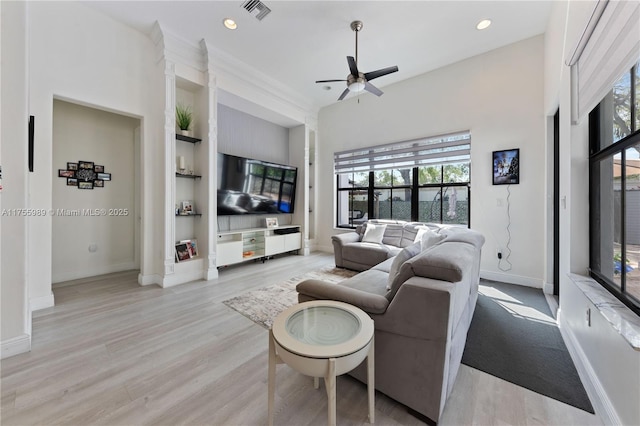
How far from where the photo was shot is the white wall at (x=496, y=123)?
333 cm

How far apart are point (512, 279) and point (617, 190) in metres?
2.38

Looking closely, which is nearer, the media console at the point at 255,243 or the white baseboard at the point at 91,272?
the white baseboard at the point at 91,272

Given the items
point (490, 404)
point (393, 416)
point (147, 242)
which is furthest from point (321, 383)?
point (147, 242)

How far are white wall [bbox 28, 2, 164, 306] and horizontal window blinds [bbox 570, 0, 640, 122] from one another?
13.9 feet

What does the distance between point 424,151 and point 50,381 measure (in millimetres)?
4983

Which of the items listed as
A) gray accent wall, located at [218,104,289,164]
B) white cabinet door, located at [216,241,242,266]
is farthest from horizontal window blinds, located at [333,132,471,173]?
white cabinet door, located at [216,241,242,266]

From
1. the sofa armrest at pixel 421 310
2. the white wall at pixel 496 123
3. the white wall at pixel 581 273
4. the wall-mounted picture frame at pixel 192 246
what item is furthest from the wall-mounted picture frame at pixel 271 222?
the white wall at pixel 581 273

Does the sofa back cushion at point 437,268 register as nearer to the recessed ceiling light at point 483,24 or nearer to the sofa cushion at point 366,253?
the sofa cushion at point 366,253

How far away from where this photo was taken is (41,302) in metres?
2.60

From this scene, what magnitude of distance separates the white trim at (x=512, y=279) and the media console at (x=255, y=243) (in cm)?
345

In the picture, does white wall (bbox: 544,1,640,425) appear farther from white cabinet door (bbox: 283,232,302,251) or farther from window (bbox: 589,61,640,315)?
white cabinet door (bbox: 283,232,302,251)

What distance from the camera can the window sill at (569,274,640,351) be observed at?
A: 42.7 inches

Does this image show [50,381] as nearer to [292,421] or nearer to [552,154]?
[292,421]

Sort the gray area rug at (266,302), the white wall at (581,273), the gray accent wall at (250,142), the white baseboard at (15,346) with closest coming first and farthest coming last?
the white wall at (581,273) → the white baseboard at (15,346) → the gray area rug at (266,302) → the gray accent wall at (250,142)
